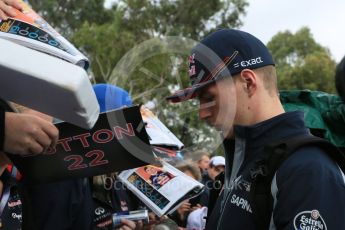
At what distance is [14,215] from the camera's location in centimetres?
272

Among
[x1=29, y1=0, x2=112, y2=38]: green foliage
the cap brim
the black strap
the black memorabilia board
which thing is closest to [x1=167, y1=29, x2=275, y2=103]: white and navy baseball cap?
the cap brim

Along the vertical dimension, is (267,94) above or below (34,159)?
above

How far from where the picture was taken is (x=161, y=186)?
2.72 meters

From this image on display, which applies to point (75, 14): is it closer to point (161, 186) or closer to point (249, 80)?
point (161, 186)

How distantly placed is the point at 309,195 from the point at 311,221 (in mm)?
82

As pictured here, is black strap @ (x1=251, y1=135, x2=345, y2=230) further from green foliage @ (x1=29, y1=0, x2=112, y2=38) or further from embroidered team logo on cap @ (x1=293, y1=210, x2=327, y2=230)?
green foliage @ (x1=29, y1=0, x2=112, y2=38)

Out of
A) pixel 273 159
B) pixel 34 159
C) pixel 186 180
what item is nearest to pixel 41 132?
pixel 34 159

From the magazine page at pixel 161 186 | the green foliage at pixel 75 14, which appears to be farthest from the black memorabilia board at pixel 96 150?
the green foliage at pixel 75 14

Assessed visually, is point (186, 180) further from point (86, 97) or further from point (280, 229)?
point (86, 97)

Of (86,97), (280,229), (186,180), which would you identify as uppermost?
(86,97)

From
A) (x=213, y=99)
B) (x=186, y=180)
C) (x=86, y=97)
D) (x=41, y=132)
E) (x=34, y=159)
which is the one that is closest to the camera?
(x=86, y=97)

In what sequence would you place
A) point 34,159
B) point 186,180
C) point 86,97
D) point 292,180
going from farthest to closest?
point 186,180
point 34,159
point 292,180
point 86,97

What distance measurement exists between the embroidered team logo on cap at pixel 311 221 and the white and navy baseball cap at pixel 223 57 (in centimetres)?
71

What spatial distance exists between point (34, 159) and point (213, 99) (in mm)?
777
